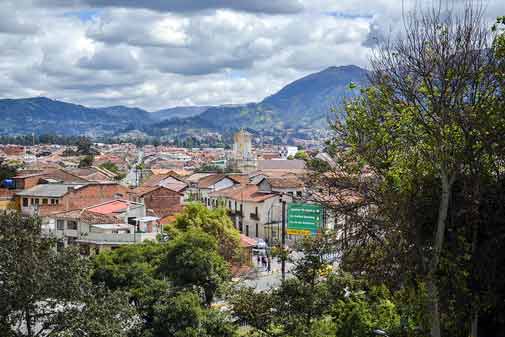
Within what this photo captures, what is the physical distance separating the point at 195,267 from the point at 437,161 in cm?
1564

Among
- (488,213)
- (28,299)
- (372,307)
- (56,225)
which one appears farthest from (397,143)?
(56,225)

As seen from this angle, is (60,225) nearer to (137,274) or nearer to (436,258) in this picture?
(137,274)

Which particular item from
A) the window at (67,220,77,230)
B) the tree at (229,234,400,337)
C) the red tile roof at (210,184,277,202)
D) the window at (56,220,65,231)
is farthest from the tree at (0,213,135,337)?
the red tile roof at (210,184,277,202)

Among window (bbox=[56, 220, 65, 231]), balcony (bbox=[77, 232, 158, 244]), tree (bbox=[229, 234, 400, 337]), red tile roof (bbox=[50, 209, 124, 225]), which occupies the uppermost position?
tree (bbox=[229, 234, 400, 337])

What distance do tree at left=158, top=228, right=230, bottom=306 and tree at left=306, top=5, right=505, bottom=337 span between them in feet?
43.1

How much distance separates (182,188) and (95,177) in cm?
845

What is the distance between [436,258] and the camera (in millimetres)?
11039

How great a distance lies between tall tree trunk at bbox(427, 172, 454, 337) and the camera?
1094 cm

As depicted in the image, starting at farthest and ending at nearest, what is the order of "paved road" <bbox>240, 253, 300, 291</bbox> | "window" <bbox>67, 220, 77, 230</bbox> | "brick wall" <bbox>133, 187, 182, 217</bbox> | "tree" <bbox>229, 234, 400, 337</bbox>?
"brick wall" <bbox>133, 187, 182, 217</bbox>, "window" <bbox>67, 220, 77, 230</bbox>, "paved road" <bbox>240, 253, 300, 291</bbox>, "tree" <bbox>229, 234, 400, 337</bbox>

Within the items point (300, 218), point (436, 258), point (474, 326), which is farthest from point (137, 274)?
point (436, 258)

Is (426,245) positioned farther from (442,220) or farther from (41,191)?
(41,191)

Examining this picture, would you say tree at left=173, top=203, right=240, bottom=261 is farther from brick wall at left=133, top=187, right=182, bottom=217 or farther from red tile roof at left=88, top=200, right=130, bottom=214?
brick wall at left=133, top=187, right=182, bottom=217

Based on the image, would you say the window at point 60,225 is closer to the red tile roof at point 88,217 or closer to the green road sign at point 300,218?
the red tile roof at point 88,217

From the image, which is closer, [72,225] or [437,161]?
[437,161]
